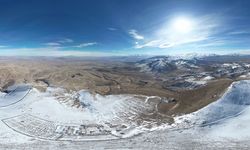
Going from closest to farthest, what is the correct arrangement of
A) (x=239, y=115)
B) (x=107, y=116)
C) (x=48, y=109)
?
(x=239, y=115) → (x=107, y=116) → (x=48, y=109)

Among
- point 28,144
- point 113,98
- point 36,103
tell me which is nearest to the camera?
point 28,144

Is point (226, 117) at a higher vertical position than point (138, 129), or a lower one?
higher

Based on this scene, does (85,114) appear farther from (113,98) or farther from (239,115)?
(239,115)

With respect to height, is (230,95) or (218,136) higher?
(230,95)

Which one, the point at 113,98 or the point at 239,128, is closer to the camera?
the point at 239,128

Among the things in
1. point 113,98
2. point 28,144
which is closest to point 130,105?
point 113,98

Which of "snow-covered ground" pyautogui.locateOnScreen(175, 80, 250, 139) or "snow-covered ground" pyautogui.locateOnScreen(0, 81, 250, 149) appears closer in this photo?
"snow-covered ground" pyautogui.locateOnScreen(0, 81, 250, 149)

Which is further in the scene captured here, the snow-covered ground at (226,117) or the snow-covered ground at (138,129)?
the snow-covered ground at (226,117)

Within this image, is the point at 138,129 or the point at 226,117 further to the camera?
the point at 226,117
